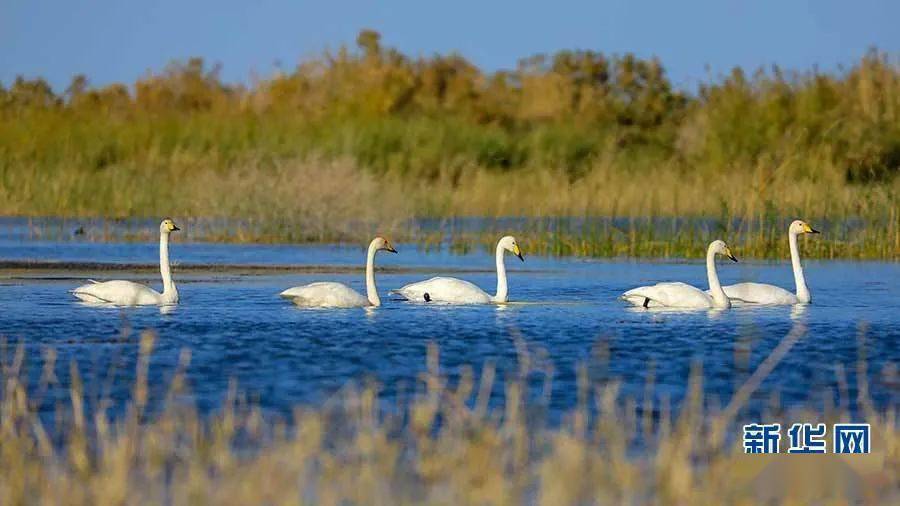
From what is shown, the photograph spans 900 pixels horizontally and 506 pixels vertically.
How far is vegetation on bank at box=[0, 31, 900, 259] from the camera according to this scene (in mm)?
23984

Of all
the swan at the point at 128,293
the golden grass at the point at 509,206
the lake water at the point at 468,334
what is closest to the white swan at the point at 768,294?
the lake water at the point at 468,334

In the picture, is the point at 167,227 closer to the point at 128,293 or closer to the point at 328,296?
the point at 128,293

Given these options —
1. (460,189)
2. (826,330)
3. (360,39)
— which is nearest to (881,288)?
(826,330)

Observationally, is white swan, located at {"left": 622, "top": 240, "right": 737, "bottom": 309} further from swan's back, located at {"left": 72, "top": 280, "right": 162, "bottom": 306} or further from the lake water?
swan's back, located at {"left": 72, "top": 280, "right": 162, "bottom": 306}

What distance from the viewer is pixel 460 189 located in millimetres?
27734

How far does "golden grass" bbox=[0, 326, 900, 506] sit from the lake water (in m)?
1.08

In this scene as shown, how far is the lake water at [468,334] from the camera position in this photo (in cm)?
969

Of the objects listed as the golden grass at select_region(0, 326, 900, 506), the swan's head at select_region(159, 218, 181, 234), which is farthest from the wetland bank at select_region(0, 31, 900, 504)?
the swan's head at select_region(159, 218, 181, 234)

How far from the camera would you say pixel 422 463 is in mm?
6926

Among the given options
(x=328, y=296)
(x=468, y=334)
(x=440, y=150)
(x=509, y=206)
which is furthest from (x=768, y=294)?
(x=440, y=150)

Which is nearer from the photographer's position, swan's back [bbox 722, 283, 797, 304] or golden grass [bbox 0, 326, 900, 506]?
golden grass [bbox 0, 326, 900, 506]

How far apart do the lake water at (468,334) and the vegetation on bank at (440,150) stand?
3.67 meters

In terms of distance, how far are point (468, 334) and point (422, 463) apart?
5.55m

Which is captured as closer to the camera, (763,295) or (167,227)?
(763,295)
